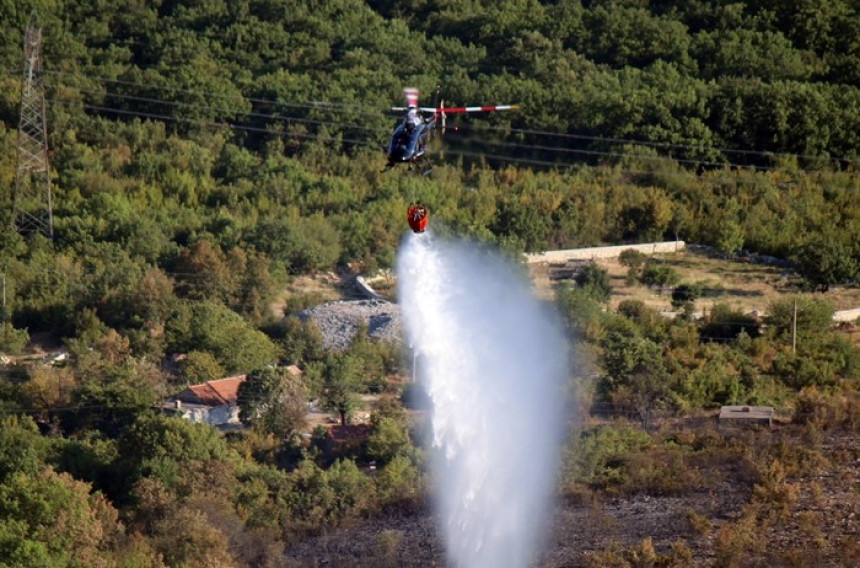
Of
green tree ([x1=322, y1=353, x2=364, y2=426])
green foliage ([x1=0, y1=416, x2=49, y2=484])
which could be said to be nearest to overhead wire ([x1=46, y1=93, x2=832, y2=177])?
green tree ([x1=322, y1=353, x2=364, y2=426])

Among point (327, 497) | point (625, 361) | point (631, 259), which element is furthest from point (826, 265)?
point (327, 497)

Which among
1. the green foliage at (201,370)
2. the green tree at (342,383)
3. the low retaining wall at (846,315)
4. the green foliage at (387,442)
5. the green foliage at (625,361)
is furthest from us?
the low retaining wall at (846,315)

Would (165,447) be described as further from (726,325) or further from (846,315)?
(846,315)

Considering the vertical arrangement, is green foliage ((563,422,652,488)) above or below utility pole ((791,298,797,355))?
below

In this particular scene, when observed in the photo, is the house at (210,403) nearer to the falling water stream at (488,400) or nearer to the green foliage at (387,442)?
the green foliage at (387,442)

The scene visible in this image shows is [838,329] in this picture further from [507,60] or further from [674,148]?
[507,60]

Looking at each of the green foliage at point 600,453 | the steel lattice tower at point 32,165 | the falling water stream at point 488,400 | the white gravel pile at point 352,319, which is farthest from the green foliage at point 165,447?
the steel lattice tower at point 32,165

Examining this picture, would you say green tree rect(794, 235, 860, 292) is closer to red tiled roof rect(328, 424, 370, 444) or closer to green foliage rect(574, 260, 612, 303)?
green foliage rect(574, 260, 612, 303)
